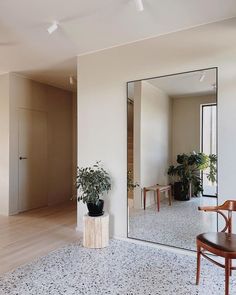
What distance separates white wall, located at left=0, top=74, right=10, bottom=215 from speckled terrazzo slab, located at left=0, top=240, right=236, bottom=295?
6.97ft

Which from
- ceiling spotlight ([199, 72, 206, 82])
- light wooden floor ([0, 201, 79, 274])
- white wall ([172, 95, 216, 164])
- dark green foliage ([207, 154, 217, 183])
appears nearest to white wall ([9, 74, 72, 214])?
light wooden floor ([0, 201, 79, 274])

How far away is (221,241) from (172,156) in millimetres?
1209

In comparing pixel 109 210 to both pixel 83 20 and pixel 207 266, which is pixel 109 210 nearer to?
pixel 207 266

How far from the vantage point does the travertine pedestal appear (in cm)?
296

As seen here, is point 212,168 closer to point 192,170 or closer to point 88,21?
point 192,170

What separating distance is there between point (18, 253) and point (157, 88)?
2.52 m

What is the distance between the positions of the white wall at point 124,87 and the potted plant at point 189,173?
0.18 m

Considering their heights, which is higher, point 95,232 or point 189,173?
point 189,173

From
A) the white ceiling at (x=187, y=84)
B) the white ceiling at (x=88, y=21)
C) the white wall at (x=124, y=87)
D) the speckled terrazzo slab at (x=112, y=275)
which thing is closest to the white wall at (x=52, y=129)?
the white ceiling at (x=88, y=21)

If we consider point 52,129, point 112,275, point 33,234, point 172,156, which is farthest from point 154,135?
point 52,129

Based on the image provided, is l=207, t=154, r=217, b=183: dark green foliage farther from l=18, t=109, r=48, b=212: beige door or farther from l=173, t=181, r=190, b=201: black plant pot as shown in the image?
l=18, t=109, r=48, b=212: beige door

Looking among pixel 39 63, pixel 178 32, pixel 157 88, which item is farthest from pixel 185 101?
pixel 39 63

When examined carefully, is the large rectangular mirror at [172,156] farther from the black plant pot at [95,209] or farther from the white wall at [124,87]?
the black plant pot at [95,209]

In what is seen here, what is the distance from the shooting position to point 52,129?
210 inches
